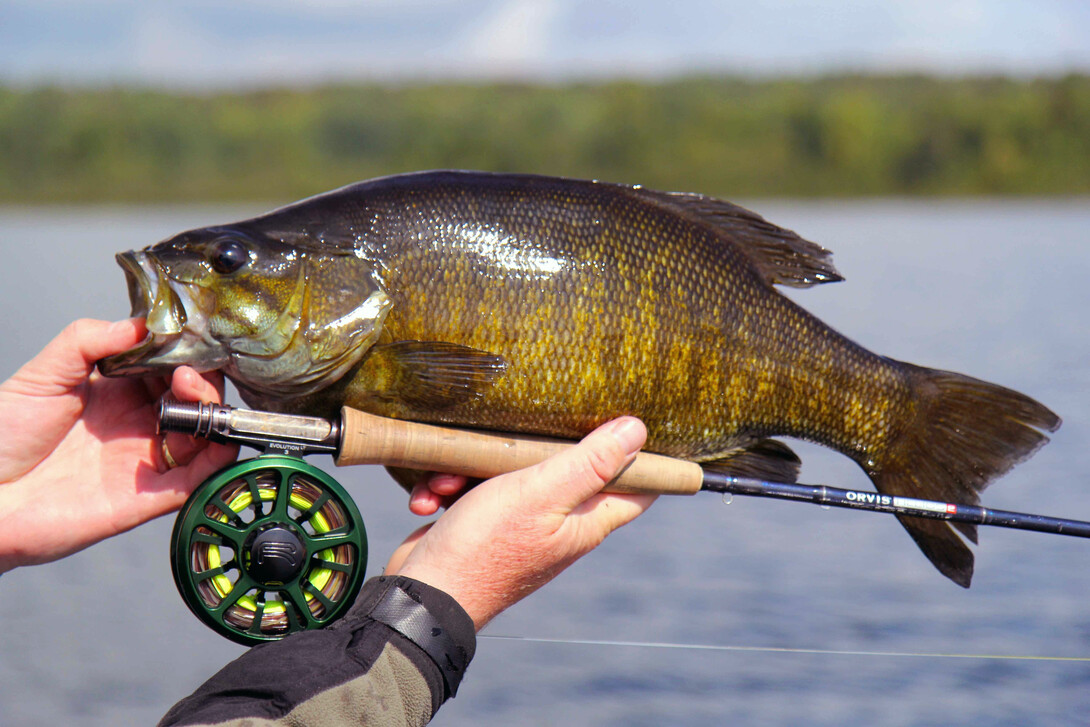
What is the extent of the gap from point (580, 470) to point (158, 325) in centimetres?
96

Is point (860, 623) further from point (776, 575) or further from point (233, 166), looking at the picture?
point (233, 166)

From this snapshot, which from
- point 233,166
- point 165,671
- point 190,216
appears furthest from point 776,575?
point 233,166

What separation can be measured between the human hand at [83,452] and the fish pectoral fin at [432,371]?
39 cm

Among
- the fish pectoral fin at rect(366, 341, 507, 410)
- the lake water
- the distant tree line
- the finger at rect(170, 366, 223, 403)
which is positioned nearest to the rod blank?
the fish pectoral fin at rect(366, 341, 507, 410)

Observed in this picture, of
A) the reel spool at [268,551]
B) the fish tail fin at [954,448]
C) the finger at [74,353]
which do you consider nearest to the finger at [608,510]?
the reel spool at [268,551]

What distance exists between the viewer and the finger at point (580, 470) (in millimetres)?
2299

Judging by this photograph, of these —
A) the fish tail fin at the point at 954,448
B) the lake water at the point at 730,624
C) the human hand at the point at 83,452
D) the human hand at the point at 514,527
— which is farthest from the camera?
the lake water at the point at 730,624

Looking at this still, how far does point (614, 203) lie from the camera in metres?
2.60

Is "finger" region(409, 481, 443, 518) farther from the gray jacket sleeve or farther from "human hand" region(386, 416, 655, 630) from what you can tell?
the gray jacket sleeve

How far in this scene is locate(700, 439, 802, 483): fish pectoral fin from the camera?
8.98 ft

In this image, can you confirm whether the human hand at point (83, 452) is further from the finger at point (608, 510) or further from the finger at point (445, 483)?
the finger at point (608, 510)

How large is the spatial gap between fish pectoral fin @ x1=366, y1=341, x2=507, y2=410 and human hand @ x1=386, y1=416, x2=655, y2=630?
232 millimetres

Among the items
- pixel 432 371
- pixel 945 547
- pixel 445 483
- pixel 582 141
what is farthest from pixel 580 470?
pixel 582 141

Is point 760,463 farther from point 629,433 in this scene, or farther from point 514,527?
point 514,527
